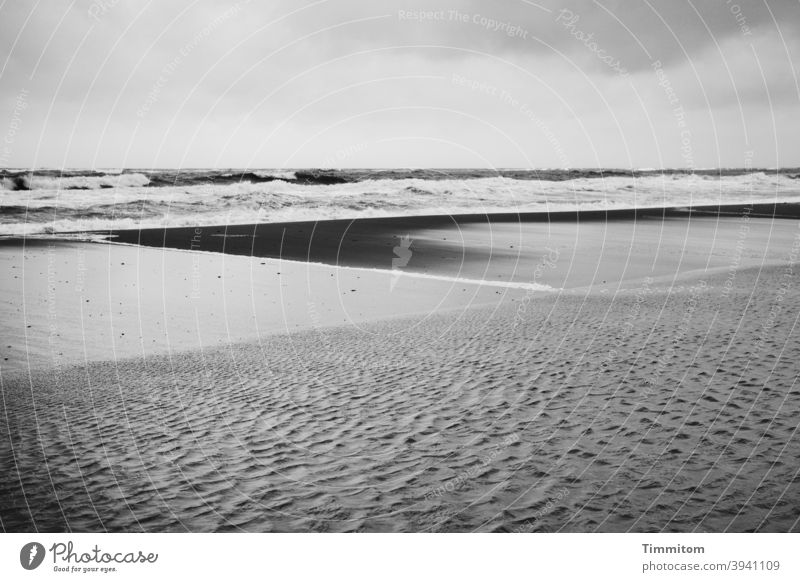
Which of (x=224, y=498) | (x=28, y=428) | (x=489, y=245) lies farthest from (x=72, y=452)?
(x=489, y=245)

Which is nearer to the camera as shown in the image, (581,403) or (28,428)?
(28,428)

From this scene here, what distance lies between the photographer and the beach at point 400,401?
6285 mm

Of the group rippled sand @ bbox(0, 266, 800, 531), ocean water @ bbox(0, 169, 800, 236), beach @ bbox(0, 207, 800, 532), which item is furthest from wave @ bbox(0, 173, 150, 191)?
rippled sand @ bbox(0, 266, 800, 531)

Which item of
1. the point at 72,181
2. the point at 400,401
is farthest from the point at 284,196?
the point at 400,401

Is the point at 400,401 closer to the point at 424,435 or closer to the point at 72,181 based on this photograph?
the point at 424,435

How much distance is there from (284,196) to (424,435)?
3899 centimetres

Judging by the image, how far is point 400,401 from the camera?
8.93m

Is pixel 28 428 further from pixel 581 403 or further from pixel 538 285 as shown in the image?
pixel 538 285

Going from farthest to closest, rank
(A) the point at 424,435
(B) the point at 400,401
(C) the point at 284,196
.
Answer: (C) the point at 284,196 < (B) the point at 400,401 < (A) the point at 424,435

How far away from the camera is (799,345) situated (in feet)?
36.2

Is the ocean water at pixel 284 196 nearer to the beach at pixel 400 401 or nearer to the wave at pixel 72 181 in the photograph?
the wave at pixel 72 181

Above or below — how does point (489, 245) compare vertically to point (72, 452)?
above

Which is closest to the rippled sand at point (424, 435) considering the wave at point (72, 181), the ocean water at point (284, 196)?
the ocean water at point (284, 196)
